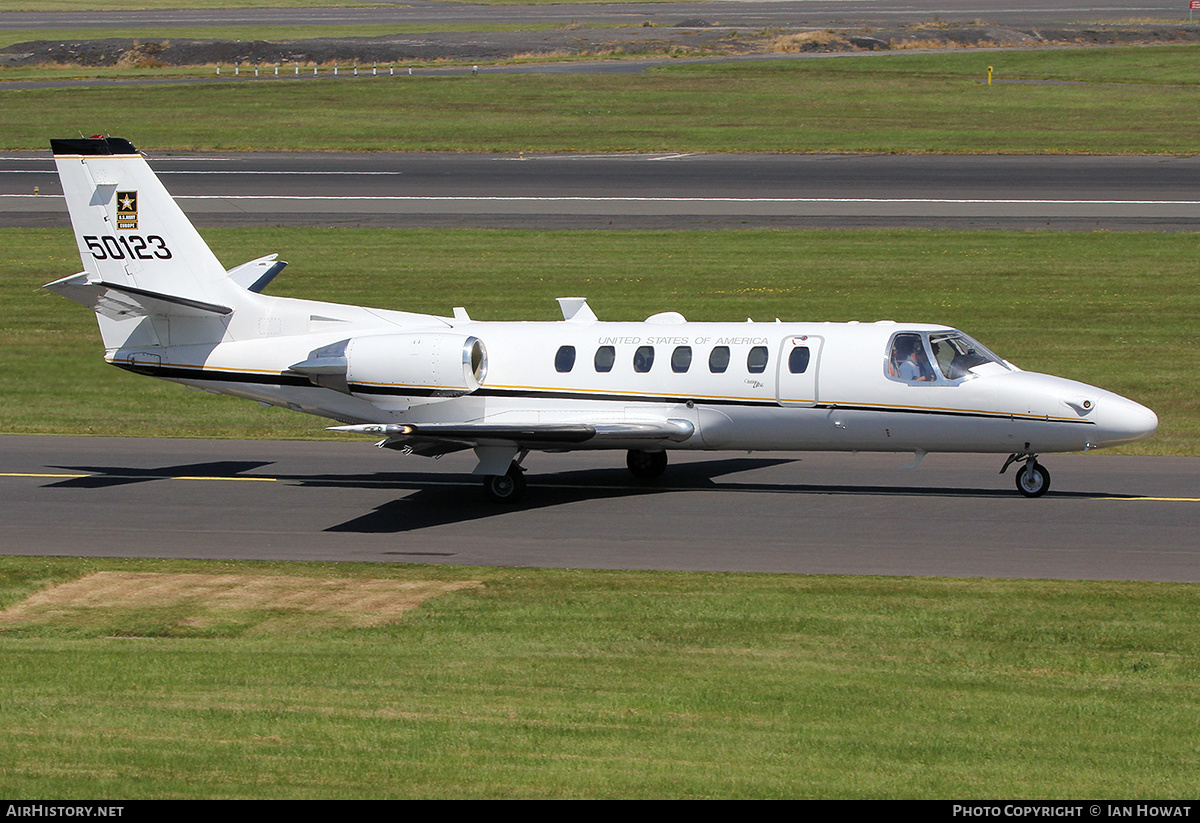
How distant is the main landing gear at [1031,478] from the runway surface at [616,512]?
0.58ft

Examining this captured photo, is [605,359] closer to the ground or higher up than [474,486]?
higher up

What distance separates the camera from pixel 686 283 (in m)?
38.5

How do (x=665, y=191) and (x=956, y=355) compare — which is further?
(x=665, y=191)

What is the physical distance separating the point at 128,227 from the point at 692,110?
4491 centimetres

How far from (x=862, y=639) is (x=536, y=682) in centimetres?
352

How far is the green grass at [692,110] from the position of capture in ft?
195

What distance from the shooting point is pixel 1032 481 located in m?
21.8

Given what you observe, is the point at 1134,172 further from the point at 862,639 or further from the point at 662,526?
the point at 862,639

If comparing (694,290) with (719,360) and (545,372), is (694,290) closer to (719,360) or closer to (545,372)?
(545,372)

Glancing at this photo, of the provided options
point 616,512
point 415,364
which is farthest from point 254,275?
point 616,512

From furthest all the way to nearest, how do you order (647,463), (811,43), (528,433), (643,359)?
(811,43) < (647,463) < (643,359) < (528,433)

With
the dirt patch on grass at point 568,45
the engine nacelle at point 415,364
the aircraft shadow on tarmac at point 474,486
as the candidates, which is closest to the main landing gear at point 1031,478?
the aircraft shadow on tarmac at point 474,486

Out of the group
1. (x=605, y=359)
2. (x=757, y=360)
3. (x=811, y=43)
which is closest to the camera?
(x=757, y=360)
